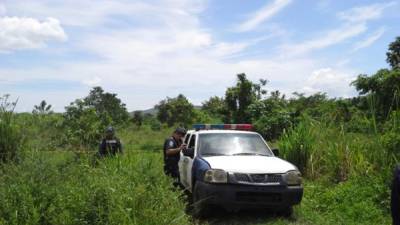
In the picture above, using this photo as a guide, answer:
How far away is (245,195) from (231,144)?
1597mm

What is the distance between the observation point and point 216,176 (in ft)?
25.0

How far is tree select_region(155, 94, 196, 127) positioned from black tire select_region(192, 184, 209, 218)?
2860 centimetres

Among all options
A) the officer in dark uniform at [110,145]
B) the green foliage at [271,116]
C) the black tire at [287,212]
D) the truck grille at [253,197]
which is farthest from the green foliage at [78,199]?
the green foliage at [271,116]

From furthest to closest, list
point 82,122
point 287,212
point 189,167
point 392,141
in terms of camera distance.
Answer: point 82,122, point 392,141, point 189,167, point 287,212

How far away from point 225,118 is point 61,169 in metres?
21.2

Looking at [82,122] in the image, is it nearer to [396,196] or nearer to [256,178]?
[256,178]

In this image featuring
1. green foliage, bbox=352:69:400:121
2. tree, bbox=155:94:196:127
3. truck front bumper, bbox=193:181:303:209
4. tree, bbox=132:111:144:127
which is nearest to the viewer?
truck front bumper, bbox=193:181:303:209

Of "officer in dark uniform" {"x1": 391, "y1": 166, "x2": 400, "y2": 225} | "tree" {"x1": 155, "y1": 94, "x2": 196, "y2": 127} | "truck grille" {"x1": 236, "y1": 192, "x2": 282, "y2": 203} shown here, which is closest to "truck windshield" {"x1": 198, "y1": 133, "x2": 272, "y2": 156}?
"truck grille" {"x1": 236, "y1": 192, "x2": 282, "y2": 203}

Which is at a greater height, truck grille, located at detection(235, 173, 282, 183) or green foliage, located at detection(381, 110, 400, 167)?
green foliage, located at detection(381, 110, 400, 167)

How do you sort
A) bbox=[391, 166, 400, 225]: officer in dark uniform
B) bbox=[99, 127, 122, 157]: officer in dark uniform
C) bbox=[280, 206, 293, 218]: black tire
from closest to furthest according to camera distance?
1. bbox=[391, 166, 400, 225]: officer in dark uniform
2. bbox=[280, 206, 293, 218]: black tire
3. bbox=[99, 127, 122, 157]: officer in dark uniform

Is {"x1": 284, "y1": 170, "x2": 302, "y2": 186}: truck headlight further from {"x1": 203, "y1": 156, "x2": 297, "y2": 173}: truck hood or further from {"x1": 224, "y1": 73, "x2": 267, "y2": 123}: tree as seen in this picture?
{"x1": 224, "y1": 73, "x2": 267, "y2": 123}: tree

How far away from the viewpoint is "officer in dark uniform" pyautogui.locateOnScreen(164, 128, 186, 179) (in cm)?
1052

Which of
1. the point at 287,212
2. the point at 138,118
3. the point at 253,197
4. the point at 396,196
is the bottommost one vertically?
the point at 287,212

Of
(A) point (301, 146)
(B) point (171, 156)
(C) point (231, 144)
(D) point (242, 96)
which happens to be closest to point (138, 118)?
(D) point (242, 96)
